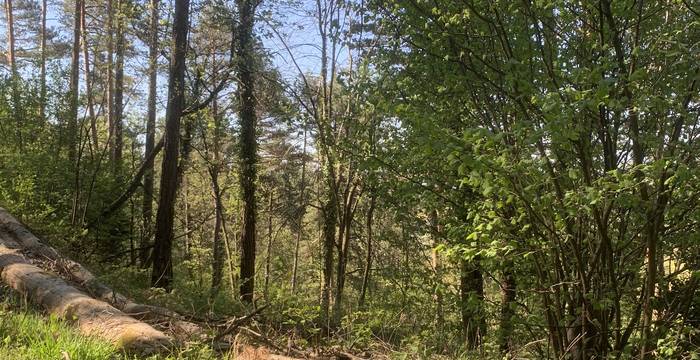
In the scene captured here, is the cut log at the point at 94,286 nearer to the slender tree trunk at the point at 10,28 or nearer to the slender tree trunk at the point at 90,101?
the slender tree trunk at the point at 90,101

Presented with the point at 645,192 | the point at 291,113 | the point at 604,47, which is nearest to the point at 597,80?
the point at 604,47

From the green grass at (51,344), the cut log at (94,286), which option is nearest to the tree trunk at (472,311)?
the green grass at (51,344)

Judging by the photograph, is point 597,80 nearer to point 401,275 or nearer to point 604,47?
point 604,47

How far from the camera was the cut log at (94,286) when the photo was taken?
5229mm

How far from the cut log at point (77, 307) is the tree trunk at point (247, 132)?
5939 mm

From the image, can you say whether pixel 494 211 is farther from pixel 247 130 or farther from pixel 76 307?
pixel 247 130

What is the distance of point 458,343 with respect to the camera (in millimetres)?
6445

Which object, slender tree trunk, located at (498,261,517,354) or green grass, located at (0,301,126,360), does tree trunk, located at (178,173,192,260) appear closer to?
green grass, located at (0,301,126,360)

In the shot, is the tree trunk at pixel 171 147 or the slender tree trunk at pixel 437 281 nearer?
the slender tree trunk at pixel 437 281

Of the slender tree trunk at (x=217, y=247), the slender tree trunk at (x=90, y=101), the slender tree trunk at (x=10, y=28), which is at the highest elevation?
the slender tree trunk at (x=10, y=28)

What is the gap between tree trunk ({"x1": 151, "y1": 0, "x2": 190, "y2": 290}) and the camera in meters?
9.95

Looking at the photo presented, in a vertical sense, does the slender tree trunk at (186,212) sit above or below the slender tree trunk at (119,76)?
below

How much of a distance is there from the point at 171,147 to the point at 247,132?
8.72ft

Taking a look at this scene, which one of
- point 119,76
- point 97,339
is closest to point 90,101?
point 119,76
